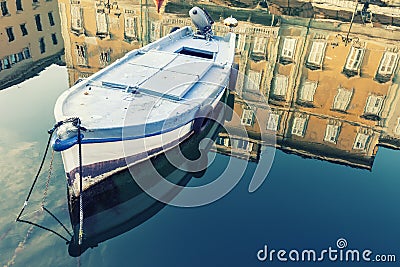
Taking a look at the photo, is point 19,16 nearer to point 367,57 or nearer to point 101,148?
point 101,148

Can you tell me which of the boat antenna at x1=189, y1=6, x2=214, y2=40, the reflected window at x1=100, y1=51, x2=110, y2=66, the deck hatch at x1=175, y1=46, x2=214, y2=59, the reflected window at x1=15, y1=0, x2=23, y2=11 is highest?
the boat antenna at x1=189, y1=6, x2=214, y2=40

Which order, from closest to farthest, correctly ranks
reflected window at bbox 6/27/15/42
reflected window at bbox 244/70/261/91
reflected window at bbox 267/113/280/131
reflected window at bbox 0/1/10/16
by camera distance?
1. reflected window at bbox 267/113/280/131
2. reflected window at bbox 244/70/261/91
3. reflected window at bbox 6/27/15/42
4. reflected window at bbox 0/1/10/16

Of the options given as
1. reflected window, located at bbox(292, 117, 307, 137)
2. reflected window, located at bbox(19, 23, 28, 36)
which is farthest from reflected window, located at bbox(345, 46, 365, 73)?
reflected window, located at bbox(19, 23, 28, 36)

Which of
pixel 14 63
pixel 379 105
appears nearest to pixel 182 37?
pixel 14 63

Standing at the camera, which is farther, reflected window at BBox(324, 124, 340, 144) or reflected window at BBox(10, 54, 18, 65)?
reflected window at BBox(10, 54, 18, 65)

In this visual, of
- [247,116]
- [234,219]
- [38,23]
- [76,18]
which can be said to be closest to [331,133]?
[247,116]

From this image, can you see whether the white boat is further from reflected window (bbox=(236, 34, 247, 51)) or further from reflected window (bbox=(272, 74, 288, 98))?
reflected window (bbox=(236, 34, 247, 51))
